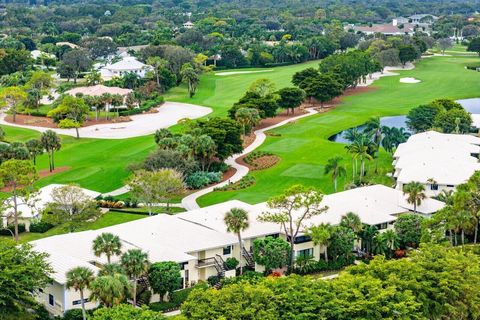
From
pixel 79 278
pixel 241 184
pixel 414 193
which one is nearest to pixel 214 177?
pixel 241 184

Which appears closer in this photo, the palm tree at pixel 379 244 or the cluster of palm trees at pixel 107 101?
the palm tree at pixel 379 244

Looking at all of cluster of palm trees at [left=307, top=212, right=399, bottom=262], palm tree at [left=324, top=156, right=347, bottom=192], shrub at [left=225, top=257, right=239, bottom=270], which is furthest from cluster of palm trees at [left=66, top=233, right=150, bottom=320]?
palm tree at [left=324, top=156, right=347, bottom=192]

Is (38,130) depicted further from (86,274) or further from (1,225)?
(86,274)

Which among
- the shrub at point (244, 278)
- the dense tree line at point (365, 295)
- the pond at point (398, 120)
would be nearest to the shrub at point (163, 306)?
the shrub at point (244, 278)

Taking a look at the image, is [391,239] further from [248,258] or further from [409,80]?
[409,80]

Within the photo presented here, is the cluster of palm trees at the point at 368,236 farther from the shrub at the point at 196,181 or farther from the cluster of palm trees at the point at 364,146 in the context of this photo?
the shrub at the point at 196,181

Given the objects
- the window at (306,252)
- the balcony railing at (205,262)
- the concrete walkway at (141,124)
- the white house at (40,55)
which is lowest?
the concrete walkway at (141,124)

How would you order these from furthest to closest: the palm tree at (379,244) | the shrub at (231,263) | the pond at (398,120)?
1. the pond at (398,120)
2. the palm tree at (379,244)
3. the shrub at (231,263)
